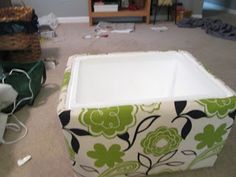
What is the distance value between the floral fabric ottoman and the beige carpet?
0.13 m

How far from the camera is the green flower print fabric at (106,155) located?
0.84 metres

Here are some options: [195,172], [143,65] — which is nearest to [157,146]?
[195,172]

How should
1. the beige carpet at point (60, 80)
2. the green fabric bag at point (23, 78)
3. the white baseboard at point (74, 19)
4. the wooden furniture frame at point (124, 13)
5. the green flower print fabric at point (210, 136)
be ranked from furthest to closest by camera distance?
the white baseboard at point (74, 19), the wooden furniture frame at point (124, 13), the green fabric bag at point (23, 78), the beige carpet at point (60, 80), the green flower print fabric at point (210, 136)

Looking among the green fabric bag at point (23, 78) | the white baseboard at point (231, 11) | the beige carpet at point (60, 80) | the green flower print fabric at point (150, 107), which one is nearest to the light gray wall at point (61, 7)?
the beige carpet at point (60, 80)

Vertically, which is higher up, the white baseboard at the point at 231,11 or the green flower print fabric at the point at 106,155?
the white baseboard at the point at 231,11

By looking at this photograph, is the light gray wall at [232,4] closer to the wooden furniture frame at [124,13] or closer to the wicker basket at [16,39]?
the wooden furniture frame at [124,13]

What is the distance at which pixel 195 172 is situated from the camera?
996 millimetres

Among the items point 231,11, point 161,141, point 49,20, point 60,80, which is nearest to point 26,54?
point 60,80

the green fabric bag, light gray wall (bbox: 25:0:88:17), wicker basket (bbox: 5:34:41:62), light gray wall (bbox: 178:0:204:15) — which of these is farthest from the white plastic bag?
light gray wall (bbox: 178:0:204:15)

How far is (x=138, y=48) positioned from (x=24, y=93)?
1.37 meters

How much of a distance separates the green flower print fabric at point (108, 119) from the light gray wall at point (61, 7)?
2811 millimetres

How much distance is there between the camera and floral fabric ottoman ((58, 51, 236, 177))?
0.78m

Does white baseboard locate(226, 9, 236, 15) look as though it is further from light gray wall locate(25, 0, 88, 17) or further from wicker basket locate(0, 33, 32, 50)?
wicker basket locate(0, 33, 32, 50)

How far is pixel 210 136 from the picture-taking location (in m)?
0.89
